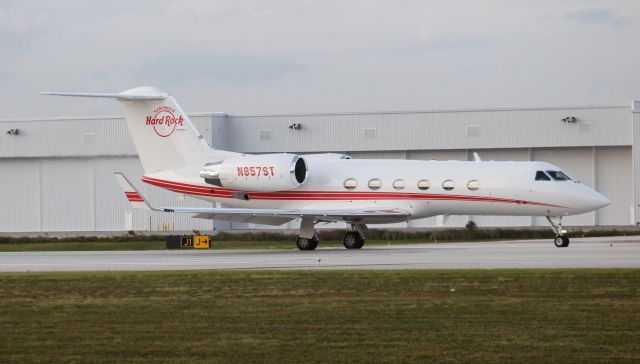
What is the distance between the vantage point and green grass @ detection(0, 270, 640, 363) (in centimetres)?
1345

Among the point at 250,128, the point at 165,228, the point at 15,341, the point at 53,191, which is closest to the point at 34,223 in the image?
the point at 53,191

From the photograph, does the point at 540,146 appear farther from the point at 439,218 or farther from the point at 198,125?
the point at 198,125

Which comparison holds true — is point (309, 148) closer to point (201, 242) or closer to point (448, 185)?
point (201, 242)

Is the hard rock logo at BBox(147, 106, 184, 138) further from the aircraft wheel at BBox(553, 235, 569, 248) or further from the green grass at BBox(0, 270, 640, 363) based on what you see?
the green grass at BBox(0, 270, 640, 363)

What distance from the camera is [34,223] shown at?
6375cm

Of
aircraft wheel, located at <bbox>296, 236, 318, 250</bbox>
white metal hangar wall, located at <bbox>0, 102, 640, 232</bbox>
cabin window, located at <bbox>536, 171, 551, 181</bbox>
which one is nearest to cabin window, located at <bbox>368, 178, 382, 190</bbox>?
aircraft wheel, located at <bbox>296, 236, 318, 250</bbox>

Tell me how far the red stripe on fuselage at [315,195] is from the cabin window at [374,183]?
200 millimetres

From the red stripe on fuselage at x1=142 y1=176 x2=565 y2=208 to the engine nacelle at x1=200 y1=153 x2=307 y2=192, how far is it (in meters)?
0.48

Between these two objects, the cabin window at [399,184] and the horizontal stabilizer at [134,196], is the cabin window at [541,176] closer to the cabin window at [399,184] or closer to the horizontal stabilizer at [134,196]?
the cabin window at [399,184]

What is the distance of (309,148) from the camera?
60.8 m

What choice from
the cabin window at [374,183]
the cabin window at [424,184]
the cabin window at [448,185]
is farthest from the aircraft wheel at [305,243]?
the cabin window at [448,185]

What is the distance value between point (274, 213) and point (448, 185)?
5764mm

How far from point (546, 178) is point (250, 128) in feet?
94.1

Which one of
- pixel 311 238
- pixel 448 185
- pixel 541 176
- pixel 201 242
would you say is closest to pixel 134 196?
pixel 201 242
